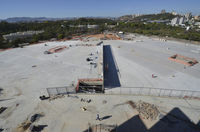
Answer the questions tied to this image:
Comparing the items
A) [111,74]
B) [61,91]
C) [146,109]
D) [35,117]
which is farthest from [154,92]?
[35,117]

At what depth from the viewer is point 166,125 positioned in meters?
10.1

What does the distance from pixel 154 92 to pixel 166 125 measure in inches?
206

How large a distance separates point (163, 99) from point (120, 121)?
6.92m

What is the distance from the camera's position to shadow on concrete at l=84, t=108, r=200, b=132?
9703 mm

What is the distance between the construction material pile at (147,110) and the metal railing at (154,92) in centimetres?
238

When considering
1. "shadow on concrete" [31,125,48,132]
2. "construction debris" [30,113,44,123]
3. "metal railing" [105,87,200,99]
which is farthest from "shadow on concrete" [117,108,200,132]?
"construction debris" [30,113,44,123]

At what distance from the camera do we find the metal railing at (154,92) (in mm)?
14109

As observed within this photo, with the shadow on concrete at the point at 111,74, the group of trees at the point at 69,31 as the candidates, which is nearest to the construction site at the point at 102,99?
the shadow on concrete at the point at 111,74

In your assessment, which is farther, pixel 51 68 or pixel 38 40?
pixel 38 40

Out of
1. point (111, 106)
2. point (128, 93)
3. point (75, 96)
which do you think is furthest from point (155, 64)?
point (75, 96)

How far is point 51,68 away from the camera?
23031 mm

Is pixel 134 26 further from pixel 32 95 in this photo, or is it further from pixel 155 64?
pixel 32 95

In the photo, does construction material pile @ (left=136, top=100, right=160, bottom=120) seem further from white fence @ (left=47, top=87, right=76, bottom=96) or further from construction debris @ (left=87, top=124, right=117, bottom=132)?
white fence @ (left=47, top=87, right=76, bottom=96)

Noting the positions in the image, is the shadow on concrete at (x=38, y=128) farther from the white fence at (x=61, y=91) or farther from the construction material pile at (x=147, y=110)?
the construction material pile at (x=147, y=110)
